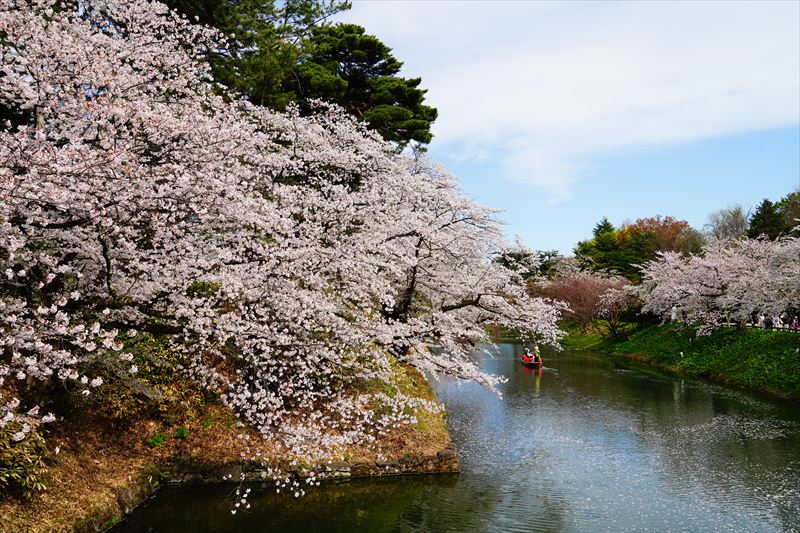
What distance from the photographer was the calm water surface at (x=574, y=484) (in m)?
10.9

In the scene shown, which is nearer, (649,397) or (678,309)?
(649,397)

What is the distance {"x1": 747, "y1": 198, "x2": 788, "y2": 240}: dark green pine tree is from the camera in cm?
4206

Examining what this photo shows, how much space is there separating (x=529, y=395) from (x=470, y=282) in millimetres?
9716

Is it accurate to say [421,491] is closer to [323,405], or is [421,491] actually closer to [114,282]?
[323,405]

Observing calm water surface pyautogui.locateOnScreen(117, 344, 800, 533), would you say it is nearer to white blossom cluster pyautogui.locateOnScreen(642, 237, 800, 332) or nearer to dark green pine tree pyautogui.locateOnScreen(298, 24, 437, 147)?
white blossom cluster pyautogui.locateOnScreen(642, 237, 800, 332)

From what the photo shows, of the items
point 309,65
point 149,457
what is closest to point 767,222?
point 309,65

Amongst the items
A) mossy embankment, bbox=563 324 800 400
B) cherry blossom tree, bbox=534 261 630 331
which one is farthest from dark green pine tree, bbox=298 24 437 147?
cherry blossom tree, bbox=534 261 630 331

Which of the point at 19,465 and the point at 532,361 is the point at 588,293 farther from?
the point at 19,465

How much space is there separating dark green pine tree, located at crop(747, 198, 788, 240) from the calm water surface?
2516cm

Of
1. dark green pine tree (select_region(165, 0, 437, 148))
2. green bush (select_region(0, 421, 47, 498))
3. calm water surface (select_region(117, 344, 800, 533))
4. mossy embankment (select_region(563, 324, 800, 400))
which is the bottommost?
calm water surface (select_region(117, 344, 800, 533))

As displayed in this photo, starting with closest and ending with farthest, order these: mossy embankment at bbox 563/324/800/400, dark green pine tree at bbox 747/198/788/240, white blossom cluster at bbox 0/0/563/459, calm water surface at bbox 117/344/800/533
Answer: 1. white blossom cluster at bbox 0/0/563/459
2. calm water surface at bbox 117/344/800/533
3. mossy embankment at bbox 563/324/800/400
4. dark green pine tree at bbox 747/198/788/240

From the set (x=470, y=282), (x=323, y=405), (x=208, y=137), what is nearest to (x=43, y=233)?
(x=208, y=137)

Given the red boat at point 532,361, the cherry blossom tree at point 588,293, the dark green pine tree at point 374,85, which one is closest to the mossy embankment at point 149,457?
the dark green pine tree at point 374,85

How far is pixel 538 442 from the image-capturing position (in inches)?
669
